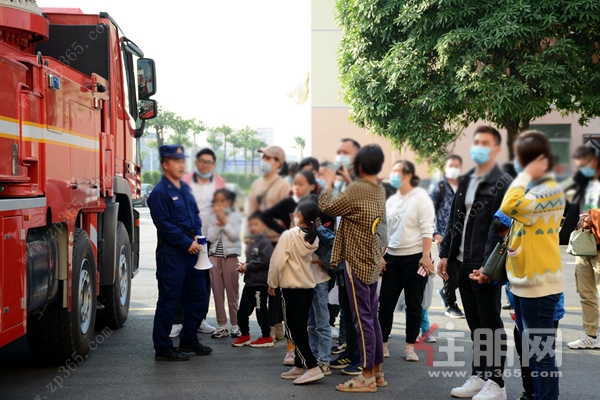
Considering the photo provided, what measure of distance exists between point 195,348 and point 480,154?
13.4 feet

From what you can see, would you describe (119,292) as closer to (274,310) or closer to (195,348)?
(195,348)

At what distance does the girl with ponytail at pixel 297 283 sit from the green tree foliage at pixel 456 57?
5.39 meters

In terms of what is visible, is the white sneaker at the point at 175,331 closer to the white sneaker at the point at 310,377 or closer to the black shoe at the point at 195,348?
the black shoe at the point at 195,348

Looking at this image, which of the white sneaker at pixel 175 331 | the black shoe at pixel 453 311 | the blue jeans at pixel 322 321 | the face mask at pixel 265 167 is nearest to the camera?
the face mask at pixel 265 167

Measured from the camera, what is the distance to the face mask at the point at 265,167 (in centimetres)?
304

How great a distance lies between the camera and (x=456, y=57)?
14.6 metres

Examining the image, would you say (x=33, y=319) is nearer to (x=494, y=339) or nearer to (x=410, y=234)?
(x=410, y=234)

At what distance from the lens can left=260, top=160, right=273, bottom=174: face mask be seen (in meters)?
3.04

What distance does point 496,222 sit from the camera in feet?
14.9

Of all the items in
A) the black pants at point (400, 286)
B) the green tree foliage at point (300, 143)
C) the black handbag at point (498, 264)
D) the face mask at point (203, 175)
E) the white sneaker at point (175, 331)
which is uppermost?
the green tree foliage at point (300, 143)

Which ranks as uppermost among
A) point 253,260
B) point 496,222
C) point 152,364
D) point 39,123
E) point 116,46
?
point 116,46

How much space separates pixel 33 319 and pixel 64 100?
1.76 metres

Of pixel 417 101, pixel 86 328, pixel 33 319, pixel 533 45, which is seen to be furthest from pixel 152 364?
pixel 533 45

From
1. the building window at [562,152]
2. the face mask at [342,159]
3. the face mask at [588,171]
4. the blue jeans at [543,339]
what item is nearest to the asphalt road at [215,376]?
the blue jeans at [543,339]
